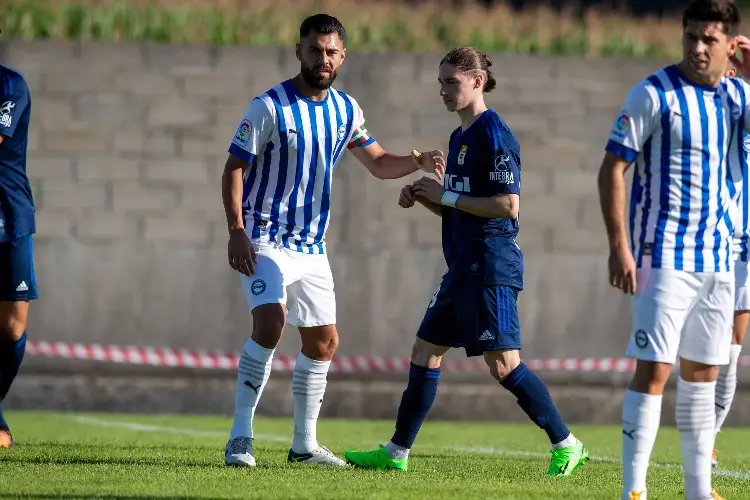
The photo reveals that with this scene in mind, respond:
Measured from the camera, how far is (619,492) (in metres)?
6.07

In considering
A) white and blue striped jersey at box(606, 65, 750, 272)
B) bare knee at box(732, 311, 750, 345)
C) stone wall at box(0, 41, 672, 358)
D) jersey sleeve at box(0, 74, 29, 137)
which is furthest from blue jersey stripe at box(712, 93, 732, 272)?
stone wall at box(0, 41, 672, 358)

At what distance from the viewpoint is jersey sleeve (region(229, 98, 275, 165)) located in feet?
22.9

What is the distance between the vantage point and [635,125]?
5.18 m

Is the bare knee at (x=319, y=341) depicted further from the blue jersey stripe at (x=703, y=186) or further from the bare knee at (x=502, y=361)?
the blue jersey stripe at (x=703, y=186)

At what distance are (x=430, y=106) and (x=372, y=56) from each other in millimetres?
753

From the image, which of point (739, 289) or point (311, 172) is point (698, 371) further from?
point (739, 289)

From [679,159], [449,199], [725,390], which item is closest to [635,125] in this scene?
[679,159]

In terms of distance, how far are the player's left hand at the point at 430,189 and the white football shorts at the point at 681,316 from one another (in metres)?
1.69

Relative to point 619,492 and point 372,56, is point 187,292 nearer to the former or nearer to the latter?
point 372,56

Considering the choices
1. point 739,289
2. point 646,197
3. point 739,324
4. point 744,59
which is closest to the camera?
point 646,197

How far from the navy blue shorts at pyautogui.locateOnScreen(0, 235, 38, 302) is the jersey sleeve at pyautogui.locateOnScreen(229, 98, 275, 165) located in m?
1.70

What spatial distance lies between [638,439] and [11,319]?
417 centimetres

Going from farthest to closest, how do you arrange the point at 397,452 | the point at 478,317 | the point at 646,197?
the point at 397,452 → the point at 478,317 → the point at 646,197

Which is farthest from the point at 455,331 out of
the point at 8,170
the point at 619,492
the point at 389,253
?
the point at 389,253
